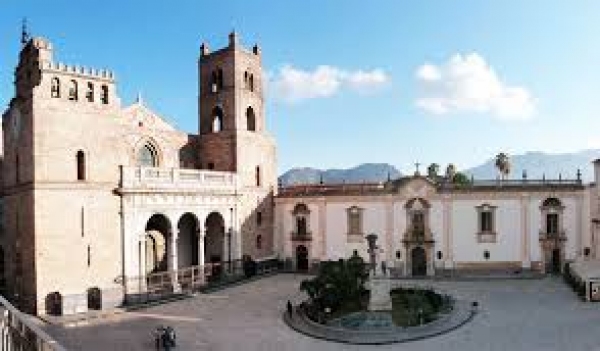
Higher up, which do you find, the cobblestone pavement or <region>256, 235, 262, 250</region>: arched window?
<region>256, 235, 262, 250</region>: arched window

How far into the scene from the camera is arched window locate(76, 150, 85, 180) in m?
28.7

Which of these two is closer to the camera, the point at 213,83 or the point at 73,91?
the point at 73,91

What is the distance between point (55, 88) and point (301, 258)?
922 inches

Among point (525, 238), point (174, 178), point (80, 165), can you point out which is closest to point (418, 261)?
point (525, 238)

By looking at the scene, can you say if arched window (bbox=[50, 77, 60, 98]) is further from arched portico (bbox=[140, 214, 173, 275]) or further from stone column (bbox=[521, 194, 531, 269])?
stone column (bbox=[521, 194, 531, 269])

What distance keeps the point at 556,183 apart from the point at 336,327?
77.1ft

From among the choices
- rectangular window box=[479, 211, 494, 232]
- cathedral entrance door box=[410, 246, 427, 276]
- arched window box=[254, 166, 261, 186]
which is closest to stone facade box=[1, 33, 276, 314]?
arched window box=[254, 166, 261, 186]

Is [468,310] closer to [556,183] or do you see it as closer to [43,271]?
[556,183]

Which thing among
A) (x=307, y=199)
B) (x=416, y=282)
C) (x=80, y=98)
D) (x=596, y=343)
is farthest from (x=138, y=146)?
(x=596, y=343)

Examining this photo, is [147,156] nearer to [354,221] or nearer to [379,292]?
[354,221]

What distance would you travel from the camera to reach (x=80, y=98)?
28.7m

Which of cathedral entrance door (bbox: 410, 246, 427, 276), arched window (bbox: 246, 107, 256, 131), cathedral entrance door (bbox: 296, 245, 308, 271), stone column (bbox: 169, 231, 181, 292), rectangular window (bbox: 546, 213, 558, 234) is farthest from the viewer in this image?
cathedral entrance door (bbox: 296, 245, 308, 271)

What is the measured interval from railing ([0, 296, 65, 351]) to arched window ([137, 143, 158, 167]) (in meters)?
26.0

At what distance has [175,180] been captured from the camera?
109ft
